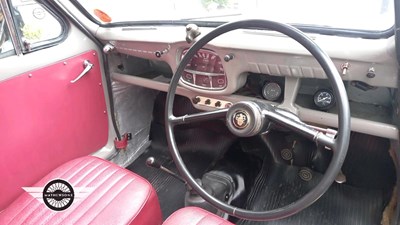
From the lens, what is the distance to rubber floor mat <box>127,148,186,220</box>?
1735mm

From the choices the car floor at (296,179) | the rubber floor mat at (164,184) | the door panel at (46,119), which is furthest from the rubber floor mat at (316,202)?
the door panel at (46,119)

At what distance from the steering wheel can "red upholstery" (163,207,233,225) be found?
88mm

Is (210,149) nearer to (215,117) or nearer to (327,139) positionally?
(215,117)

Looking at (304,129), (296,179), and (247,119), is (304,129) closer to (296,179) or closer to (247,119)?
(247,119)

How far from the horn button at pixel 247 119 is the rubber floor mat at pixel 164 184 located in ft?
3.15

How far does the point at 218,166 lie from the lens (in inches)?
64.5

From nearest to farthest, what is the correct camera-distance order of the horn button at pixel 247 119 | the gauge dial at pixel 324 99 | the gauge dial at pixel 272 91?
the horn button at pixel 247 119 → the gauge dial at pixel 324 99 → the gauge dial at pixel 272 91

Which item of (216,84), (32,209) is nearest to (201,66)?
(216,84)

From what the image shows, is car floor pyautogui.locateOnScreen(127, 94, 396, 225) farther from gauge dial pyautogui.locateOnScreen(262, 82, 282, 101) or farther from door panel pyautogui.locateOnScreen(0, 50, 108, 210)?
door panel pyautogui.locateOnScreen(0, 50, 108, 210)

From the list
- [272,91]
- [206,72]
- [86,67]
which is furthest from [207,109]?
[86,67]

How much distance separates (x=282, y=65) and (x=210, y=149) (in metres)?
0.95

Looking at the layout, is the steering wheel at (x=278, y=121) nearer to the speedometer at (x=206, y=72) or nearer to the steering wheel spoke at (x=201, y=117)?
the steering wheel spoke at (x=201, y=117)

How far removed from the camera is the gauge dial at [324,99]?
1.16 m

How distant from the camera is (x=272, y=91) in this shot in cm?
128
